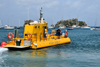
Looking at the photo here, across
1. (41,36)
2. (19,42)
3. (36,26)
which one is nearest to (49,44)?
(41,36)

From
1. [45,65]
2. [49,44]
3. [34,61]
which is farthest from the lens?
[49,44]

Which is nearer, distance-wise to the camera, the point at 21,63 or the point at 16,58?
the point at 21,63

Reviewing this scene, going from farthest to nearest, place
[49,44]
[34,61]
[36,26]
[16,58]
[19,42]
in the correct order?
[49,44] → [36,26] → [19,42] → [16,58] → [34,61]

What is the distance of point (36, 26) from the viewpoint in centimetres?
2795

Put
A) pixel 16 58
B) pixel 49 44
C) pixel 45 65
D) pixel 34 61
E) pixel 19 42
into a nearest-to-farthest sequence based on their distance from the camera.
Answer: pixel 45 65 < pixel 34 61 < pixel 16 58 < pixel 19 42 < pixel 49 44

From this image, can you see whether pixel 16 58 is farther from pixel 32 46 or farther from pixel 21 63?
pixel 32 46

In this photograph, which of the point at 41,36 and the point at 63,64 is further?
the point at 41,36

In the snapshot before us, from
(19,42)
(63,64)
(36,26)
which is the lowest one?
(63,64)

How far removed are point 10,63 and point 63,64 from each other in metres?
5.32

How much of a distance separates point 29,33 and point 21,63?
833cm

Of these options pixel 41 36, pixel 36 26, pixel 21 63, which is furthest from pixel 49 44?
pixel 21 63

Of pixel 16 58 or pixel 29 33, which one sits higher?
pixel 29 33

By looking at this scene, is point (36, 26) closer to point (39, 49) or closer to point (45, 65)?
point (39, 49)

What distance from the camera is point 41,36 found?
29.4m
